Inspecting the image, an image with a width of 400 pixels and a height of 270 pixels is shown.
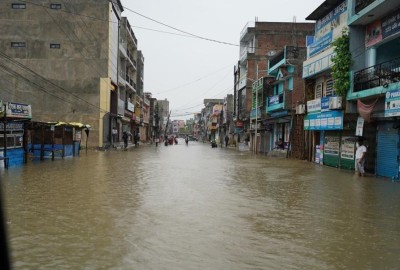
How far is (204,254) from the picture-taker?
643 cm

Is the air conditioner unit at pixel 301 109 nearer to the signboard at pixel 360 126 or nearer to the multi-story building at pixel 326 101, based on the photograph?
the multi-story building at pixel 326 101

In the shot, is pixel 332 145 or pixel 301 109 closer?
pixel 332 145

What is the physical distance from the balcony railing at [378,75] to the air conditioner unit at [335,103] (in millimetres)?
1343

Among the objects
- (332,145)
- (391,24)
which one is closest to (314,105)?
(332,145)

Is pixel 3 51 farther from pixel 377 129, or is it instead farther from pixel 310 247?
pixel 310 247

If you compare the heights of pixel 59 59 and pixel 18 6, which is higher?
pixel 18 6

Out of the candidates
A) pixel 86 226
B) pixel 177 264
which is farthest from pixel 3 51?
pixel 177 264

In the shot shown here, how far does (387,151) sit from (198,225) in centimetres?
1419

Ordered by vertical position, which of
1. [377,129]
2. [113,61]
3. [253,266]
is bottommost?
[253,266]

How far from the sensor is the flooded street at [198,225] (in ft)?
20.3

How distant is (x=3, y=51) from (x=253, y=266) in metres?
44.1

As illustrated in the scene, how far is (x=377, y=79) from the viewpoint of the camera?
63.8ft

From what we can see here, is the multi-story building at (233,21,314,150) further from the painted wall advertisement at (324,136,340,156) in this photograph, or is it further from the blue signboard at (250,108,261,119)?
the painted wall advertisement at (324,136,340,156)

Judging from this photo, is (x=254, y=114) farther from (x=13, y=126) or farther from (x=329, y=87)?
(x=13, y=126)
